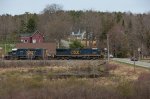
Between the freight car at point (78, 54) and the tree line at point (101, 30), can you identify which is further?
the tree line at point (101, 30)

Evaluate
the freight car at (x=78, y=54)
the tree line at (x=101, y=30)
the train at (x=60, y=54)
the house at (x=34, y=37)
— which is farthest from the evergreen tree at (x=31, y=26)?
the freight car at (x=78, y=54)

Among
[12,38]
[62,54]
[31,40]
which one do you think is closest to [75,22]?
[12,38]

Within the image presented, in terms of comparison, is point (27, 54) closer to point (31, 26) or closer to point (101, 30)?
point (101, 30)

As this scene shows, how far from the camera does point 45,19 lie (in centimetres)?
13000

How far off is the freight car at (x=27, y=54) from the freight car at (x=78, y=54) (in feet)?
9.33

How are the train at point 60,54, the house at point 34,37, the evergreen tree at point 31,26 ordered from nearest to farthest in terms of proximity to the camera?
the train at point 60,54
the house at point 34,37
the evergreen tree at point 31,26

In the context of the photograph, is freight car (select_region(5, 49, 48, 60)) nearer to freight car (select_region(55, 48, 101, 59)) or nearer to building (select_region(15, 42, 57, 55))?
freight car (select_region(55, 48, 101, 59))

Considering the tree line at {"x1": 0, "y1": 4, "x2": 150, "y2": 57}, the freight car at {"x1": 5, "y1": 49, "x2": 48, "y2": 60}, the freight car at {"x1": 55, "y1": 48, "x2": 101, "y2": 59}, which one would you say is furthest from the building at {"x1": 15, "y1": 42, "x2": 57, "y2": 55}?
the tree line at {"x1": 0, "y1": 4, "x2": 150, "y2": 57}

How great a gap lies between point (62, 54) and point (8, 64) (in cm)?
2012

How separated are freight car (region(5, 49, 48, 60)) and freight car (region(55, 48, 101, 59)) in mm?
2843

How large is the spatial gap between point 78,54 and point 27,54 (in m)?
9.95

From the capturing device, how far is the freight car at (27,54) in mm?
73938

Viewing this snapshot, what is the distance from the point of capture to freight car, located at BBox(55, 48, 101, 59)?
76.3m

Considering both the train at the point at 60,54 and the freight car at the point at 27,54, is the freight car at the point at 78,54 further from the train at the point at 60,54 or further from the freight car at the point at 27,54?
the freight car at the point at 27,54
